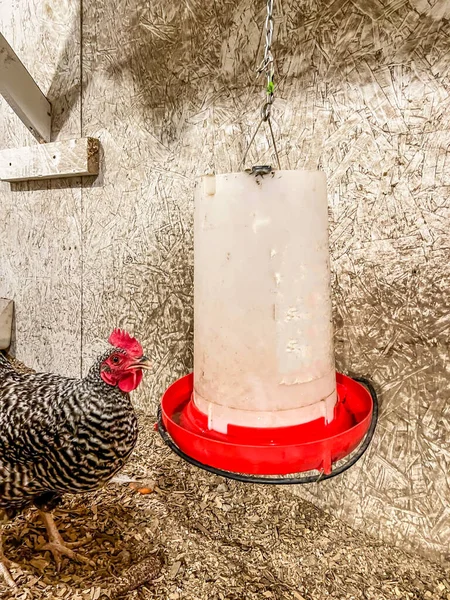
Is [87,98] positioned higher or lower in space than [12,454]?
higher

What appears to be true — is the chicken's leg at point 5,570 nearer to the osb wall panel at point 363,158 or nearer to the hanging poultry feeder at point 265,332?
the hanging poultry feeder at point 265,332

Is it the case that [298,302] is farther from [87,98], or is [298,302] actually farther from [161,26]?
[87,98]

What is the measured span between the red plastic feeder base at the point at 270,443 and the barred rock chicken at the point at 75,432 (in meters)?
0.33

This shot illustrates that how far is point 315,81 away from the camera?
140 centimetres

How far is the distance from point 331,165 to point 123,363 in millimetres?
880

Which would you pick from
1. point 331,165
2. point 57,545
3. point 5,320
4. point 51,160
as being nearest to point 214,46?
point 331,165

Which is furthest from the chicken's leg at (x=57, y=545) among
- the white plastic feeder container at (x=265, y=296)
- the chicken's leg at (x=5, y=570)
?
the white plastic feeder container at (x=265, y=296)

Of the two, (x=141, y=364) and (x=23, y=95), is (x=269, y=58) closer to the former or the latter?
(x=141, y=364)

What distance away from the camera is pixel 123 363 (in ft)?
4.02

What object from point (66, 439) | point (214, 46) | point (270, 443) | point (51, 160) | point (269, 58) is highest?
point (214, 46)

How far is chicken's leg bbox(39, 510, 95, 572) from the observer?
4.51ft

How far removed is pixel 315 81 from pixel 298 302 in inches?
36.9

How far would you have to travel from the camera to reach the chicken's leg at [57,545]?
138 cm

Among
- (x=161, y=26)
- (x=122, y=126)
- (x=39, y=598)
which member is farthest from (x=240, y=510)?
(x=161, y=26)
